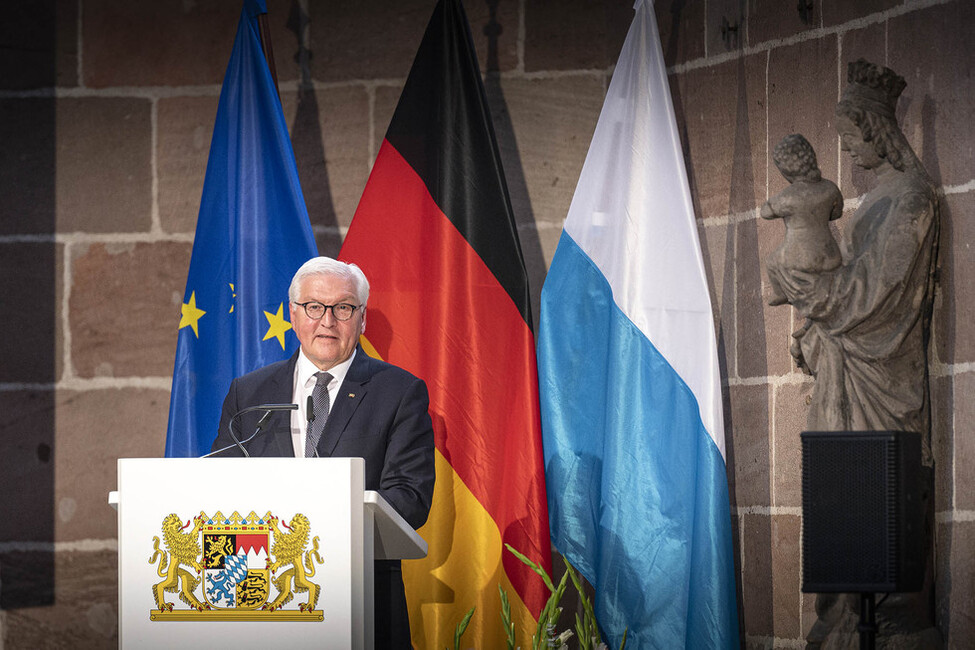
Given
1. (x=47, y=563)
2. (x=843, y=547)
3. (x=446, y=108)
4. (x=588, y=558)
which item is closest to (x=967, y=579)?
(x=843, y=547)

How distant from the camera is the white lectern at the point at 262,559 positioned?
2.17 metres

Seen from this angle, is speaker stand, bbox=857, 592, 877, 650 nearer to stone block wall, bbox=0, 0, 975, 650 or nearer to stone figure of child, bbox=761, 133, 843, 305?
stone figure of child, bbox=761, 133, 843, 305

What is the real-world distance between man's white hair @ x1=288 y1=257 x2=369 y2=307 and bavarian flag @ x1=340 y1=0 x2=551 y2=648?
0.68 meters

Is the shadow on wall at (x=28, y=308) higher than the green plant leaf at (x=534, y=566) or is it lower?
higher

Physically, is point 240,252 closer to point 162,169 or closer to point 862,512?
point 162,169

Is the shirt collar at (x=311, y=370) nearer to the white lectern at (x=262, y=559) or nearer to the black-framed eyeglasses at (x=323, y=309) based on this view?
the black-framed eyeglasses at (x=323, y=309)

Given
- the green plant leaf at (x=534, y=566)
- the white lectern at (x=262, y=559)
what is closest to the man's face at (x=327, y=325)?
the green plant leaf at (x=534, y=566)

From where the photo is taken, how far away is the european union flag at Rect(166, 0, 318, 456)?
3959 millimetres

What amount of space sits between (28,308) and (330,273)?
6.17ft

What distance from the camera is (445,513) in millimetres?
3869

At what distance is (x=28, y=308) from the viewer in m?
4.51

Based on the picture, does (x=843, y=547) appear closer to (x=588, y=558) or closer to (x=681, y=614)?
(x=681, y=614)

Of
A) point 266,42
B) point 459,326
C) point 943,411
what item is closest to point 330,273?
point 459,326

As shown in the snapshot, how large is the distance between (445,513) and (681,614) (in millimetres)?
861
